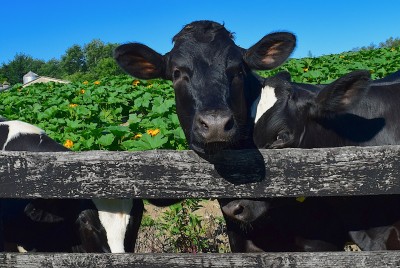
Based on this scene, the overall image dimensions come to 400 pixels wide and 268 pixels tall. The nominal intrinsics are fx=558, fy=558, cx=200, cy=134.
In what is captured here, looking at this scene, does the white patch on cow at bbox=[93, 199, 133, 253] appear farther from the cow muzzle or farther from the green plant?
the green plant

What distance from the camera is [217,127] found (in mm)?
2430

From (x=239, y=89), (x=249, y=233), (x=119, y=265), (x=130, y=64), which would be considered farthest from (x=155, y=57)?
(x=119, y=265)

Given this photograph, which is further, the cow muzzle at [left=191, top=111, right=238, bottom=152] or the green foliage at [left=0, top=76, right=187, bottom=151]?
the green foliage at [left=0, top=76, right=187, bottom=151]

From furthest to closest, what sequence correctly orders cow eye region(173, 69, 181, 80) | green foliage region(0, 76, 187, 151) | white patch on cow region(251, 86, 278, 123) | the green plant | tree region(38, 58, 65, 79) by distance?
tree region(38, 58, 65, 79)
green foliage region(0, 76, 187, 151)
the green plant
white patch on cow region(251, 86, 278, 123)
cow eye region(173, 69, 181, 80)

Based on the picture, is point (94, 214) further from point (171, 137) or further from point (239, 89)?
point (171, 137)

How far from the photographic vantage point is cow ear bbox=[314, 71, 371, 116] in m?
3.30

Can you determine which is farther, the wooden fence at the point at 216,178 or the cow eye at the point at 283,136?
the cow eye at the point at 283,136

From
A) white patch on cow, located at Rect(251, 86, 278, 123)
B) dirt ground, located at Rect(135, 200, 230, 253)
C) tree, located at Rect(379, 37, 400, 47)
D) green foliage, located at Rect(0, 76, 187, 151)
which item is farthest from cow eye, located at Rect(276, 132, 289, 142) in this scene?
tree, located at Rect(379, 37, 400, 47)

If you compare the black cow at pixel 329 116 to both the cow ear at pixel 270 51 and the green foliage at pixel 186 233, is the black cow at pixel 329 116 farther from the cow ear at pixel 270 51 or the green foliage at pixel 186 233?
the green foliage at pixel 186 233

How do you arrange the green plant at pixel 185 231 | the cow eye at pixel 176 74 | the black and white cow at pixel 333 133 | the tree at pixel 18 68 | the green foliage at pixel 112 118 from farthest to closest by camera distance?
1. the tree at pixel 18 68
2. the green foliage at pixel 112 118
3. the green plant at pixel 185 231
4. the black and white cow at pixel 333 133
5. the cow eye at pixel 176 74

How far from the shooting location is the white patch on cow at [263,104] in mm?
3535

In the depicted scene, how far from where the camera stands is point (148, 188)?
2350 millimetres

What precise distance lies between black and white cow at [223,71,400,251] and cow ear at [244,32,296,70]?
0.57ft

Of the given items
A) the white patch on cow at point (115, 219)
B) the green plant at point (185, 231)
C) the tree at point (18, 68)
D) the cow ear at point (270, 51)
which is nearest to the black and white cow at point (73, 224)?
the white patch on cow at point (115, 219)
